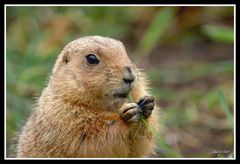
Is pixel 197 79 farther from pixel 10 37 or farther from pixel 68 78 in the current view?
pixel 68 78

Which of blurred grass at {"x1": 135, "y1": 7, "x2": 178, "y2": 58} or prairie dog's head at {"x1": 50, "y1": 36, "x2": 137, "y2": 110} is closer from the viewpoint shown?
prairie dog's head at {"x1": 50, "y1": 36, "x2": 137, "y2": 110}

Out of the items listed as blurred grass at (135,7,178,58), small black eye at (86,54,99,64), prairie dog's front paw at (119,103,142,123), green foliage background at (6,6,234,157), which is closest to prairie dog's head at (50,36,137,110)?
small black eye at (86,54,99,64)

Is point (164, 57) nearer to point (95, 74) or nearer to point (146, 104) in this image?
point (95, 74)

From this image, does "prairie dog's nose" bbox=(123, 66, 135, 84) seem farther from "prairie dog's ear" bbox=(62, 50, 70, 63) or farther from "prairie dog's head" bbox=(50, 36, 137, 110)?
"prairie dog's ear" bbox=(62, 50, 70, 63)

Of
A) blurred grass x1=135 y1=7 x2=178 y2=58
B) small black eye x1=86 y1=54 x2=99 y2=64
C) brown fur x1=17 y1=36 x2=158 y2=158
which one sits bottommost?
brown fur x1=17 y1=36 x2=158 y2=158

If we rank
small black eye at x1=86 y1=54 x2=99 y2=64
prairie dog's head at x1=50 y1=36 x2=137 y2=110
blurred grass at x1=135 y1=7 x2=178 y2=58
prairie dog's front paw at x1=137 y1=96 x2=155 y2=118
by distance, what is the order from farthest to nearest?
blurred grass at x1=135 y1=7 x2=178 y2=58 → small black eye at x1=86 y1=54 x2=99 y2=64 → prairie dog's head at x1=50 y1=36 x2=137 y2=110 → prairie dog's front paw at x1=137 y1=96 x2=155 y2=118

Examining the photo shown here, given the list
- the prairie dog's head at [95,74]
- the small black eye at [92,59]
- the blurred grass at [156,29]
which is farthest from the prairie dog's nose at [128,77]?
the blurred grass at [156,29]

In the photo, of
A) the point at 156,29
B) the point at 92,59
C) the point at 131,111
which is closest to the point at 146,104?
the point at 131,111
